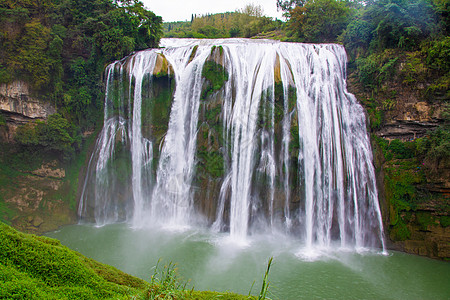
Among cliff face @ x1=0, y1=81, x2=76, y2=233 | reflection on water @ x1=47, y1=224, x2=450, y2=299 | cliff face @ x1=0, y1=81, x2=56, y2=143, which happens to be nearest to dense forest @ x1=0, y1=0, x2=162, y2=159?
cliff face @ x1=0, y1=81, x2=56, y2=143

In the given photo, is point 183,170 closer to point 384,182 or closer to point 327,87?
point 327,87

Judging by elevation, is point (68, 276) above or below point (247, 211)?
above

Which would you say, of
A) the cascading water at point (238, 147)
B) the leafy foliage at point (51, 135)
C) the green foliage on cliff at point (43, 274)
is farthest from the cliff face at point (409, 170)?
the leafy foliage at point (51, 135)

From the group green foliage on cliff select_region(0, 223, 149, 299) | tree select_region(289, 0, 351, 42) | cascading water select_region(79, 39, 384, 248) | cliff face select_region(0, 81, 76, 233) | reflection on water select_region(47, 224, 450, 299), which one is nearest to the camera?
green foliage on cliff select_region(0, 223, 149, 299)

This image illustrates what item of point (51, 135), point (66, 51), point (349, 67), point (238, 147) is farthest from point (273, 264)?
point (66, 51)

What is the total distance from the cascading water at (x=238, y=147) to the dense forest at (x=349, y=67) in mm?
932

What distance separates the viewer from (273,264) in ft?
25.1

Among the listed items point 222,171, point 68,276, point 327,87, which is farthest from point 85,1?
point 68,276

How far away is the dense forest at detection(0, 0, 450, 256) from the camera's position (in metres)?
11.0

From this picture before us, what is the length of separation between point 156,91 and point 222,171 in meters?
5.77

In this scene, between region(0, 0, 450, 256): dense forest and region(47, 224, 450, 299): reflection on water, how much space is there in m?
2.16

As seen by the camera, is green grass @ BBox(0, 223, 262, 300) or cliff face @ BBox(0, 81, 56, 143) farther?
cliff face @ BBox(0, 81, 56, 143)

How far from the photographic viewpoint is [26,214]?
13000 mm

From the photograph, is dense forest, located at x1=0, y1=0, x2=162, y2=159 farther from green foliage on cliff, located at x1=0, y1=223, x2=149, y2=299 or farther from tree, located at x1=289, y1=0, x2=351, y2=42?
green foliage on cliff, located at x1=0, y1=223, x2=149, y2=299
